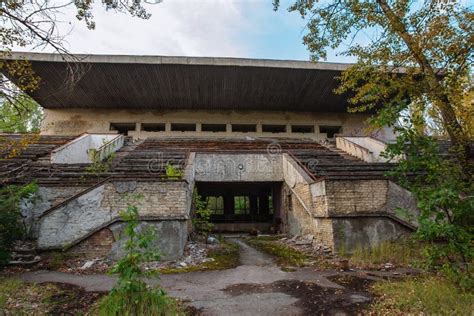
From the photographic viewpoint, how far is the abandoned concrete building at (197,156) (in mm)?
6551

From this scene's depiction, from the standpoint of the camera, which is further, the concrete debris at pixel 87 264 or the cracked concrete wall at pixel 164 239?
the cracked concrete wall at pixel 164 239

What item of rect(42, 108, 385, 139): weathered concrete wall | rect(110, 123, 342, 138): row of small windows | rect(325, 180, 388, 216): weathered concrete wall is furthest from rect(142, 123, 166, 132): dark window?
rect(325, 180, 388, 216): weathered concrete wall

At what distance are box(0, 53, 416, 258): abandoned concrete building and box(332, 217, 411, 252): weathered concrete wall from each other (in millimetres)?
23

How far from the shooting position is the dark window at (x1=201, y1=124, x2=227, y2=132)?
1891 cm

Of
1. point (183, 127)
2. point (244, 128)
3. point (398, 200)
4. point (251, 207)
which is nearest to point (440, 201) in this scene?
point (398, 200)

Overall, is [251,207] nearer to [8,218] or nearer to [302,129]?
[302,129]

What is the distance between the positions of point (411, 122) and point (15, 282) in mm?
6961

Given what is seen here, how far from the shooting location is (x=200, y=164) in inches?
408

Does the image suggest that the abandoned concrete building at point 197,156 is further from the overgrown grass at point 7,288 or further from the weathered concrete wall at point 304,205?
the overgrown grass at point 7,288

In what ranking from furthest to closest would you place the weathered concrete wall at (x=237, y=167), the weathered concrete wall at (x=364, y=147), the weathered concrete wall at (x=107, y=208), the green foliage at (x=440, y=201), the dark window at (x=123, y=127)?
the dark window at (x=123, y=127)
the weathered concrete wall at (x=364, y=147)
the weathered concrete wall at (x=237, y=167)
the weathered concrete wall at (x=107, y=208)
the green foliage at (x=440, y=201)

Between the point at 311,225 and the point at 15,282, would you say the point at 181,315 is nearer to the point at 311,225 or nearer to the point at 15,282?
the point at 15,282

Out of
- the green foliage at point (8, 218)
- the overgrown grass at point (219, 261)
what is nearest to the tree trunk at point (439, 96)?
the overgrown grass at point (219, 261)

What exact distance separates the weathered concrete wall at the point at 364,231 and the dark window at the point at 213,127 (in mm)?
13310

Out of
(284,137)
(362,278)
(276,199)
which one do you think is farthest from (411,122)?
(284,137)
